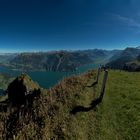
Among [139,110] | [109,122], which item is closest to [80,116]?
[109,122]

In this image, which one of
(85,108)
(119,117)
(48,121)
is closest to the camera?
(48,121)

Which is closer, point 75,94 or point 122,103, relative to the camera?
point 122,103

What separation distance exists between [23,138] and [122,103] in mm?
10131

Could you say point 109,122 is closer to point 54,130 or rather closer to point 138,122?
point 138,122

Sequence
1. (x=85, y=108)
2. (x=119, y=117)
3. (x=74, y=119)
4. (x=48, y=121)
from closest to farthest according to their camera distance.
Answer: (x=48, y=121) → (x=74, y=119) → (x=119, y=117) → (x=85, y=108)

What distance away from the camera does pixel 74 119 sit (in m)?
15.6

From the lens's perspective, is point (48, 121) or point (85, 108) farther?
point (85, 108)

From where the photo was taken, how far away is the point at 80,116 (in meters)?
16.4

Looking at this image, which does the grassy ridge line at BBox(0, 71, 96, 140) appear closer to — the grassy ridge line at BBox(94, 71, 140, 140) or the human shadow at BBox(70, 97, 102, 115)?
the human shadow at BBox(70, 97, 102, 115)

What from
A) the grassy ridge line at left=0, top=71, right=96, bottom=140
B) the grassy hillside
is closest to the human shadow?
the grassy hillside

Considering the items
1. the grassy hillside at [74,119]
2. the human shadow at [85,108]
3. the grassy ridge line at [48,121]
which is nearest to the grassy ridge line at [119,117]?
the grassy hillside at [74,119]

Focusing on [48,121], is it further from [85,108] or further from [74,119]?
[85,108]

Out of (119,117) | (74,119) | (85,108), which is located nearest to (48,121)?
(74,119)

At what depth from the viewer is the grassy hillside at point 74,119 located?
13469mm
